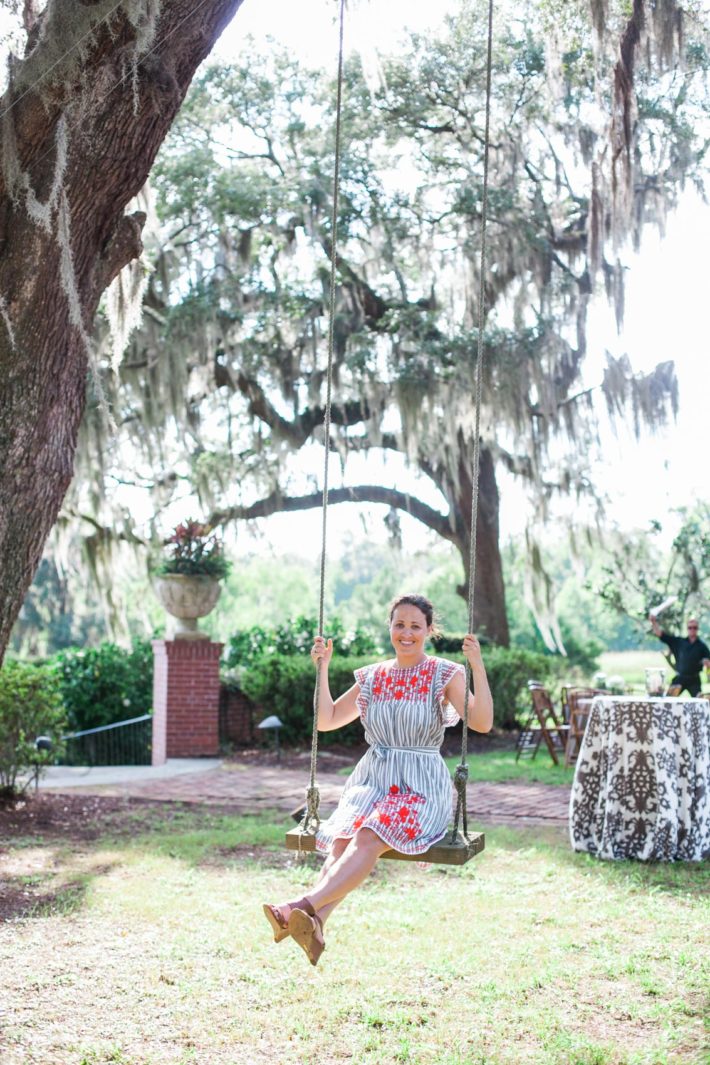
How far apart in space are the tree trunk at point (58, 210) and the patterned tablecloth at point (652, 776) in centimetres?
345

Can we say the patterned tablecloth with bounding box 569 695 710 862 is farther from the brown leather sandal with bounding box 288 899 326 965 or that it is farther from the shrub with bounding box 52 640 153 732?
the shrub with bounding box 52 640 153 732

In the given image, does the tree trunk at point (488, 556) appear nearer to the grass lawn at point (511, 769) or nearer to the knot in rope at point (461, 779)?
the grass lawn at point (511, 769)

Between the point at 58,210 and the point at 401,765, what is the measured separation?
2.26 metres

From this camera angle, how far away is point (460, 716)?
4.08 m

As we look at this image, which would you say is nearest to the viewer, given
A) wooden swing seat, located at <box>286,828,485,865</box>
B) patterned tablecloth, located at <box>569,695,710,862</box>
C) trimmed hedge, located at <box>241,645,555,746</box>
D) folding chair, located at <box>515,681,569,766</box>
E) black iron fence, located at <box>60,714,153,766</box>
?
wooden swing seat, located at <box>286,828,485,865</box>

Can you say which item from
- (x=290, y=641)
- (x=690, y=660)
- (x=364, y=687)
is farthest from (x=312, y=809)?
(x=290, y=641)

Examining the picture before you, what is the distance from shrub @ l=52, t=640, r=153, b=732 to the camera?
13.2m

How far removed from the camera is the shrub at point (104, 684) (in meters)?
13.2

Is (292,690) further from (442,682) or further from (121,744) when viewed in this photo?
(442,682)

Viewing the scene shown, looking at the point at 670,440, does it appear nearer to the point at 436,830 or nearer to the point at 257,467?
the point at 257,467

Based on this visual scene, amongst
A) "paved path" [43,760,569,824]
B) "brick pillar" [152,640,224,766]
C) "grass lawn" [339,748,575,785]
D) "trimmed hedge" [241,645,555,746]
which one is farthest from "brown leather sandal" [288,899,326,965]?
"trimmed hedge" [241,645,555,746]

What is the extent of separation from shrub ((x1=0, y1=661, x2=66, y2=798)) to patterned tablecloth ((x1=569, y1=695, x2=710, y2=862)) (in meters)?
3.93

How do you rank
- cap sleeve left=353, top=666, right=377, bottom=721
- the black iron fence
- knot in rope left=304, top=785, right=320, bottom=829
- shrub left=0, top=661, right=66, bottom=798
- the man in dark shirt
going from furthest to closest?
1. the black iron fence
2. the man in dark shirt
3. shrub left=0, top=661, right=66, bottom=798
4. cap sleeve left=353, top=666, right=377, bottom=721
5. knot in rope left=304, top=785, right=320, bottom=829

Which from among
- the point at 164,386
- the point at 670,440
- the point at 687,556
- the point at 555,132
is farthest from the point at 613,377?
the point at 164,386
